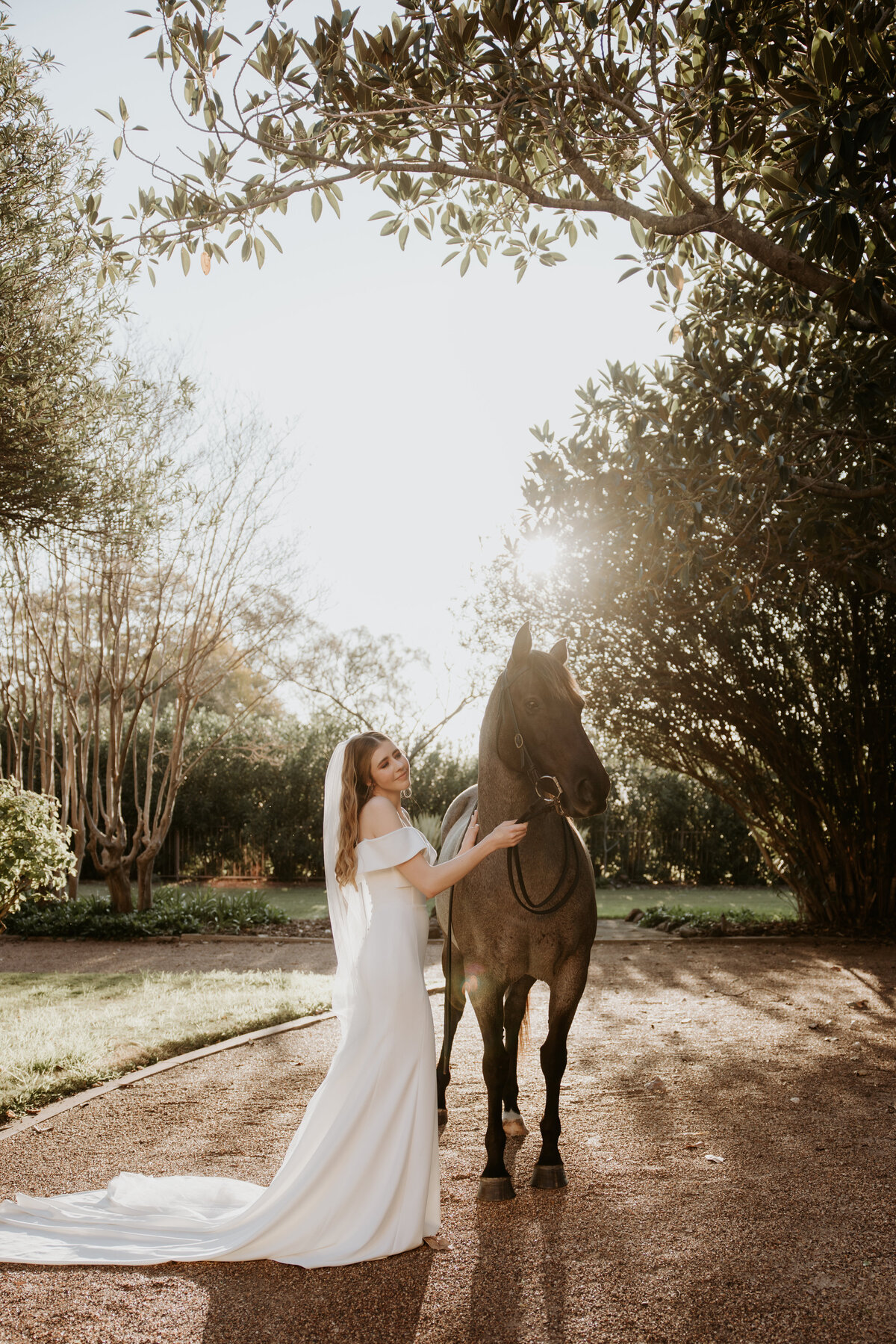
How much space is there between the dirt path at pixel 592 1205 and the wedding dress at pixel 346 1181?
8 cm

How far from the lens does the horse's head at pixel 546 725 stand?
3.12 meters

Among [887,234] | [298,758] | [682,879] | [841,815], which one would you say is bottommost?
[682,879]

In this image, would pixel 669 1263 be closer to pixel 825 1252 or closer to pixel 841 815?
pixel 825 1252

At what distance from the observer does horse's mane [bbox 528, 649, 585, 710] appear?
10.8ft

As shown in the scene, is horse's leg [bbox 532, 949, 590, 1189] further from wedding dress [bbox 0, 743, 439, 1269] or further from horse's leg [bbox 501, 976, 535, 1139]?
wedding dress [bbox 0, 743, 439, 1269]

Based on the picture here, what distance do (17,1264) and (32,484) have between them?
5.08 meters

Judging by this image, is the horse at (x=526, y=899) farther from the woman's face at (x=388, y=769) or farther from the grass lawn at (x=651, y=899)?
the grass lawn at (x=651, y=899)

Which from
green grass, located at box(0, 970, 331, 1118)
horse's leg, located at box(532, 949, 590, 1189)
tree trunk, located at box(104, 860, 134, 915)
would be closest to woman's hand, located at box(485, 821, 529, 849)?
horse's leg, located at box(532, 949, 590, 1189)

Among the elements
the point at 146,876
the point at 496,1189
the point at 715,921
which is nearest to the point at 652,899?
the point at 715,921

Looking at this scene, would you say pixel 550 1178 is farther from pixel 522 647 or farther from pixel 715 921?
pixel 715 921

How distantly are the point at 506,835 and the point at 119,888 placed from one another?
33.0ft

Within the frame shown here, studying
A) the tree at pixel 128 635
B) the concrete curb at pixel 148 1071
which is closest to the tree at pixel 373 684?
the tree at pixel 128 635

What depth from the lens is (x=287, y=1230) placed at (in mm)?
2896

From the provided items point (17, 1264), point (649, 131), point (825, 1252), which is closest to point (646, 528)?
point (649, 131)
